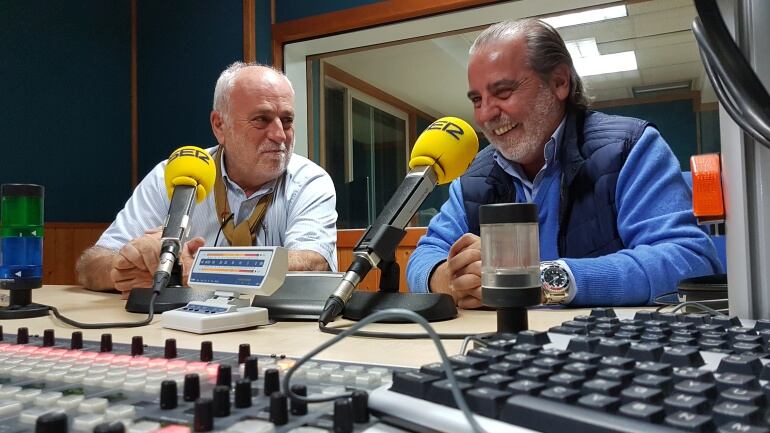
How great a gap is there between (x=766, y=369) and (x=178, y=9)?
11.1 feet

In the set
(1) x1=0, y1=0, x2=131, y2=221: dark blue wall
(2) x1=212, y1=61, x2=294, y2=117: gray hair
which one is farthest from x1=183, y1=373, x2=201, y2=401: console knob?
(1) x1=0, y1=0, x2=131, y2=221: dark blue wall

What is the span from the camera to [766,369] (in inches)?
13.6

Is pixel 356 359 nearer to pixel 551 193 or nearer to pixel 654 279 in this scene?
pixel 654 279

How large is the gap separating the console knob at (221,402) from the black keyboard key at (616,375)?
0.22m

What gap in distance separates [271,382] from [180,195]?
0.81 meters

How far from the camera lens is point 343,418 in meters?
0.32

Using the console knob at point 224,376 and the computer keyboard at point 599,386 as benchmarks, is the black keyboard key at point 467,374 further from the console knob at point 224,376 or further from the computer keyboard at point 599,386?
the console knob at point 224,376

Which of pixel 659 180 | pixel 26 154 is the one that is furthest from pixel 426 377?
pixel 26 154

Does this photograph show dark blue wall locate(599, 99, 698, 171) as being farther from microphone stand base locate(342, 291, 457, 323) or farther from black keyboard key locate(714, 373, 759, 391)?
black keyboard key locate(714, 373, 759, 391)

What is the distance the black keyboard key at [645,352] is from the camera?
1.28 ft

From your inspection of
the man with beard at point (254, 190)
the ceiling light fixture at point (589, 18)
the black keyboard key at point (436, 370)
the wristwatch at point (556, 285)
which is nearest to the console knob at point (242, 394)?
the black keyboard key at point (436, 370)

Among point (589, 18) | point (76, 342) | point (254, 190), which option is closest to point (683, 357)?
point (76, 342)

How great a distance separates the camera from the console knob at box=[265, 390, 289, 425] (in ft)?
1.10

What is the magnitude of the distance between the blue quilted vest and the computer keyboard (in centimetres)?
94
